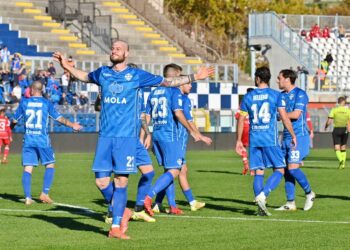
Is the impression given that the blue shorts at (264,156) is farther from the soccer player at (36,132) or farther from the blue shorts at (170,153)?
the soccer player at (36,132)

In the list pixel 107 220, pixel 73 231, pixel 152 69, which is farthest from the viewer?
pixel 152 69

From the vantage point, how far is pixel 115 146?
41.6ft

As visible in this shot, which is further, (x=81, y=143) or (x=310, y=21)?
(x=310, y=21)

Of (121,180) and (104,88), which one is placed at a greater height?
(104,88)

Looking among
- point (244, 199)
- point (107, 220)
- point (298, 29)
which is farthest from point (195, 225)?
point (298, 29)

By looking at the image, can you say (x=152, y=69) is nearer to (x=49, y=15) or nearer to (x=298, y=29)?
(x=49, y=15)

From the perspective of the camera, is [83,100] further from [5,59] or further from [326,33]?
[326,33]

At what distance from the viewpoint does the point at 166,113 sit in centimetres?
1573

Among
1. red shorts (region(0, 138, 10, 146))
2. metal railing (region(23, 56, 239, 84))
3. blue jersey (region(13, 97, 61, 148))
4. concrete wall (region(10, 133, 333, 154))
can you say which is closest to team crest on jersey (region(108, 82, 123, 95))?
blue jersey (region(13, 97, 61, 148))

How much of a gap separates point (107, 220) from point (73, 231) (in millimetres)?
982

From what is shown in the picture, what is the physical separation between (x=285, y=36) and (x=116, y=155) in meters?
41.6

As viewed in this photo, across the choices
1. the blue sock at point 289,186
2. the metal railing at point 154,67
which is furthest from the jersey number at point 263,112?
the metal railing at point 154,67

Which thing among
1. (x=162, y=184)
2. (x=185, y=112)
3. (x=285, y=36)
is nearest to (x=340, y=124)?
(x=185, y=112)

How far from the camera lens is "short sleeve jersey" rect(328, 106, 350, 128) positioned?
3170 cm
